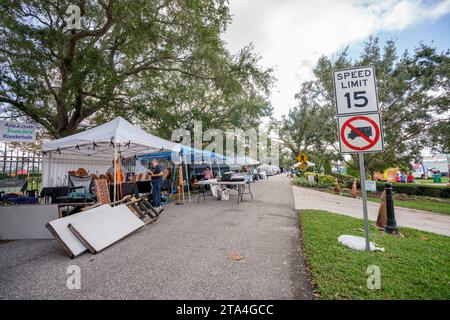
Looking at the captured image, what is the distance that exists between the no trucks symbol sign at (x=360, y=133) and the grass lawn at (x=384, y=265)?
1711 millimetres

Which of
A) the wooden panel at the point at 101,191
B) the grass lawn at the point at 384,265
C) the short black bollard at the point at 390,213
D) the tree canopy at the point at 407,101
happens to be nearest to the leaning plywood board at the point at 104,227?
the wooden panel at the point at 101,191

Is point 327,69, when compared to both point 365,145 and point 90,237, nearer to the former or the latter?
point 365,145

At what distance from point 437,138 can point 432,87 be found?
129 inches

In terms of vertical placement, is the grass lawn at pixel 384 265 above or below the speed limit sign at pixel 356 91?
below

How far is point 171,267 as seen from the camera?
284 centimetres

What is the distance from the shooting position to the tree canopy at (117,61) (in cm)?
751

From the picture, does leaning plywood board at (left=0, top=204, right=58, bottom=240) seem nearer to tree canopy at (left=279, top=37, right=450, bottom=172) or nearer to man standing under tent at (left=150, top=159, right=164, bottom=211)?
man standing under tent at (left=150, top=159, right=164, bottom=211)

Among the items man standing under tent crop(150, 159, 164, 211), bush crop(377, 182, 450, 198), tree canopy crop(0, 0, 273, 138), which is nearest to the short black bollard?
man standing under tent crop(150, 159, 164, 211)

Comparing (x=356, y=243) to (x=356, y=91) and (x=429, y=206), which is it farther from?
(x=429, y=206)

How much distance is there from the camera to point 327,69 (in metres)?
15.5

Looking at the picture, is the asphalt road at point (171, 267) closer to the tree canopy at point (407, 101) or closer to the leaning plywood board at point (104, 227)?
the leaning plywood board at point (104, 227)

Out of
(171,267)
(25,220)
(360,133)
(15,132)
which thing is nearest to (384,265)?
(360,133)

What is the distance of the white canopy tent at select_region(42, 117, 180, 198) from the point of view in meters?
6.31

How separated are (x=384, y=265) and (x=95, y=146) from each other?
8.82 metres
